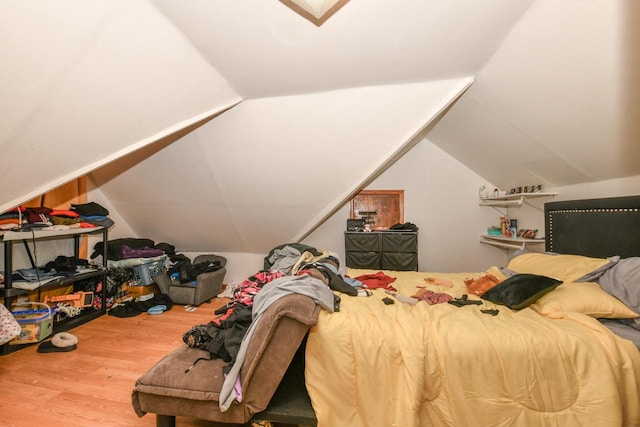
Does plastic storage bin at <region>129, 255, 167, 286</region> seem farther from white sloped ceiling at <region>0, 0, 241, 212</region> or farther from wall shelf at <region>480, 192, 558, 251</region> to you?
wall shelf at <region>480, 192, 558, 251</region>

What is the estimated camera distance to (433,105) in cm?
255

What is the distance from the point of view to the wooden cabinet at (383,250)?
12.3 ft

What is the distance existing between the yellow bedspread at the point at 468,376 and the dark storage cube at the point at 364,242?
2237mm

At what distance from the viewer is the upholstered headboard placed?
2.10 metres

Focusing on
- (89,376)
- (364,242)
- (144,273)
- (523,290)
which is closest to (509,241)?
(364,242)

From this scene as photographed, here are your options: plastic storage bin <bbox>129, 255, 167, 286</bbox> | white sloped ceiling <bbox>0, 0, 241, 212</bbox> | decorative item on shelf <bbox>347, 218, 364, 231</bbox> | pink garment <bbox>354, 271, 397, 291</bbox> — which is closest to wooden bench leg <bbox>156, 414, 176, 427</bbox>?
pink garment <bbox>354, 271, 397, 291</bbox>

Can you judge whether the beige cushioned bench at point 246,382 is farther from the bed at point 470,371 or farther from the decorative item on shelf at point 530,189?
the decorative item on shelf at point 530,189

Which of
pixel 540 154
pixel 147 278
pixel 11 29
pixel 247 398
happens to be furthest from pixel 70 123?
pixel 540 154

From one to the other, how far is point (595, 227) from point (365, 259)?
2.24 meters

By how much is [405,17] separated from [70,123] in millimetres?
2113

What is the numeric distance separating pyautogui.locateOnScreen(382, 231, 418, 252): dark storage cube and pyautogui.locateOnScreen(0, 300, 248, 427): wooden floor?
2.51 metres

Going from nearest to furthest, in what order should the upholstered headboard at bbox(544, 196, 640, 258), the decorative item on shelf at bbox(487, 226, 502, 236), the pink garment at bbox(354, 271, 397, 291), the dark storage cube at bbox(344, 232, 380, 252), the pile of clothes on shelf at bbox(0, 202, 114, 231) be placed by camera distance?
the upholstered headboard at bbox(544, 196, 640, 258)
the pink garment at bbox(354, 271, 397, 291)
the pile of clothes on shelf at bbox(0, 202, 114, 231)
the dark storage cube at bbox(344, 232, 380, 252)
the decorative item on shelf at bbox(487, 226, 502, 236)

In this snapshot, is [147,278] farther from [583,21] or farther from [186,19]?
[583,21]

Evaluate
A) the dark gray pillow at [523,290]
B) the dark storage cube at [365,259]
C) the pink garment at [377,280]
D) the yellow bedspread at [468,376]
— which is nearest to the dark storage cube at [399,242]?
the dark storage cube at [365,259]
